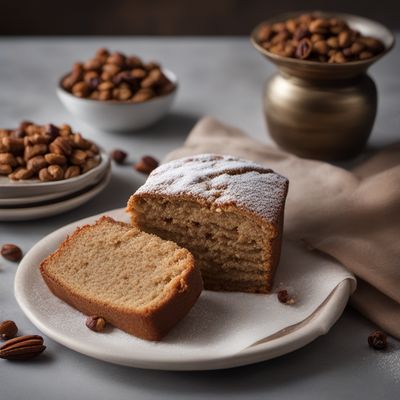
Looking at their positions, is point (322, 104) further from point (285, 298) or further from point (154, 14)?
point (154, 14)

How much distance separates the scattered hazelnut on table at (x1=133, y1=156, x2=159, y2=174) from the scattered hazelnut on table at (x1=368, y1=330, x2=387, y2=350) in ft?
4.63

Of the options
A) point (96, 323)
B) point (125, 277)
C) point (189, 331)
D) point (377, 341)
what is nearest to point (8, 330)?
point (96, 323)

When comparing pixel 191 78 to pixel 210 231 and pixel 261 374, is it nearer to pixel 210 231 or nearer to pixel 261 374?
pixel 210 231

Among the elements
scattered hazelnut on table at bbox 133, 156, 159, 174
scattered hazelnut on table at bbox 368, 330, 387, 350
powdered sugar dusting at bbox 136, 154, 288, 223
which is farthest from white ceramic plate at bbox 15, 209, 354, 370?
scattered hazelnut on table at bbox 133, 156, 159, 174

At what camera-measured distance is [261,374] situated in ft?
6.78

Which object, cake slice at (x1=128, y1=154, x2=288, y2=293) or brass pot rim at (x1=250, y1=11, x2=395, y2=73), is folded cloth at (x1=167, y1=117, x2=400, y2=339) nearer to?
cake slice at (x1=128, y1=154, x2=288, y2=293)

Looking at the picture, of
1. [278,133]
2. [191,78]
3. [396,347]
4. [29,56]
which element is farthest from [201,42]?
[396,347]

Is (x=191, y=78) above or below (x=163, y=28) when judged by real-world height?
above

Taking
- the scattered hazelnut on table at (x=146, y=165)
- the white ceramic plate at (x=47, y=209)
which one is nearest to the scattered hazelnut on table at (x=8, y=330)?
the white ceramic plate at (x=47, y=209)

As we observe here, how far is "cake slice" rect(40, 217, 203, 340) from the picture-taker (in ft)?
6.94

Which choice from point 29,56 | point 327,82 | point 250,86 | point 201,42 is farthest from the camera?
point 201,42

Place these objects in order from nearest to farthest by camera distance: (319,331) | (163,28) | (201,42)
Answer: (319,331)
(201,42)
(163,28)

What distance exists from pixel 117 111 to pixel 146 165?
14.8 inches

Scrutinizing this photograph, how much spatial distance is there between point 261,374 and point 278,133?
1568 millimetres
